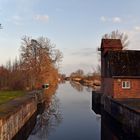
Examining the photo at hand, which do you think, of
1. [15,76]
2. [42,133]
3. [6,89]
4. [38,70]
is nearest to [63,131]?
[42,133]

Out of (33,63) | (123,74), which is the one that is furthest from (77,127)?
(33,63)

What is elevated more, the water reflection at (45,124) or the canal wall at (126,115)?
the canal wall at (126,115)

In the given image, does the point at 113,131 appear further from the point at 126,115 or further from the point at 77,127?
the point at 77,127

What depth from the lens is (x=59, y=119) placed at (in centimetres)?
3328

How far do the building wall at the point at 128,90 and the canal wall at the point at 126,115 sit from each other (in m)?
2.22

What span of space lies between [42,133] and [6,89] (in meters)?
26.8

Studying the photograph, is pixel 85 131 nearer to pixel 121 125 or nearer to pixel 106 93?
pixel 121 125

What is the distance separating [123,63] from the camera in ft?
120

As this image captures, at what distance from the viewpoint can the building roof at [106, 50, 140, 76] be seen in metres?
35.4

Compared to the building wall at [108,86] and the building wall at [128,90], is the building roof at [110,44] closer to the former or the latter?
the building wall at [108,86]

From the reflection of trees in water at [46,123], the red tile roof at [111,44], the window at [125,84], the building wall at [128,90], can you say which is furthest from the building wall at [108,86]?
the reflection of trees in water at [46,123]

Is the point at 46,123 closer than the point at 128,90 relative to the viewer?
Yes

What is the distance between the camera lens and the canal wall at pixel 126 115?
70.3 feet

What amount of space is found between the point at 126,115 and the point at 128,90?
1033 centimetres
